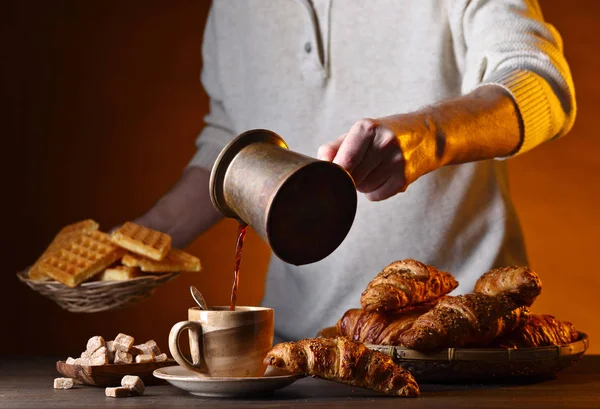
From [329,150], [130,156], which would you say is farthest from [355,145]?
[130,156]

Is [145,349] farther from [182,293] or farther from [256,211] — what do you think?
[182,293]

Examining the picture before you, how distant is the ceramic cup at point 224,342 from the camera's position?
55.3 inches

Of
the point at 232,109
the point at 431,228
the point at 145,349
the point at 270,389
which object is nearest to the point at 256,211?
the point at 270,389

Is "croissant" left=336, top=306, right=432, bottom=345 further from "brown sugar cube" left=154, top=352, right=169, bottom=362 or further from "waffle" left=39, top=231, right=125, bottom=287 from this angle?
"waffle" left=39, top=231, right=125, bottom=287

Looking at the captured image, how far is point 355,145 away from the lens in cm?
146

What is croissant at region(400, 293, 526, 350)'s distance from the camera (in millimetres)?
1442

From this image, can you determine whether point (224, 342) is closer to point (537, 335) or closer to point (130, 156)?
point (537, 335)

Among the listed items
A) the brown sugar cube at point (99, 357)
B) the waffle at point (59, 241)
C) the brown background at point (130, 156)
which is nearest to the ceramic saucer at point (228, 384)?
the brown sugar cube at point (99, 357)

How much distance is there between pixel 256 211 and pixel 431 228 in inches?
45.8

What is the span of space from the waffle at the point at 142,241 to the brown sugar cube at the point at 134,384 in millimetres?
678

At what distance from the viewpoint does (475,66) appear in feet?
6.75

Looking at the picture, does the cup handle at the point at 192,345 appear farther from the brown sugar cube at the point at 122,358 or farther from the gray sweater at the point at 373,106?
the gray sweater at the point at 373,106

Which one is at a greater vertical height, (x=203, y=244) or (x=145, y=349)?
(x=203, y=244)

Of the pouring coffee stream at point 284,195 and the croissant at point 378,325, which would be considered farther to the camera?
the croissant at point 378,325
